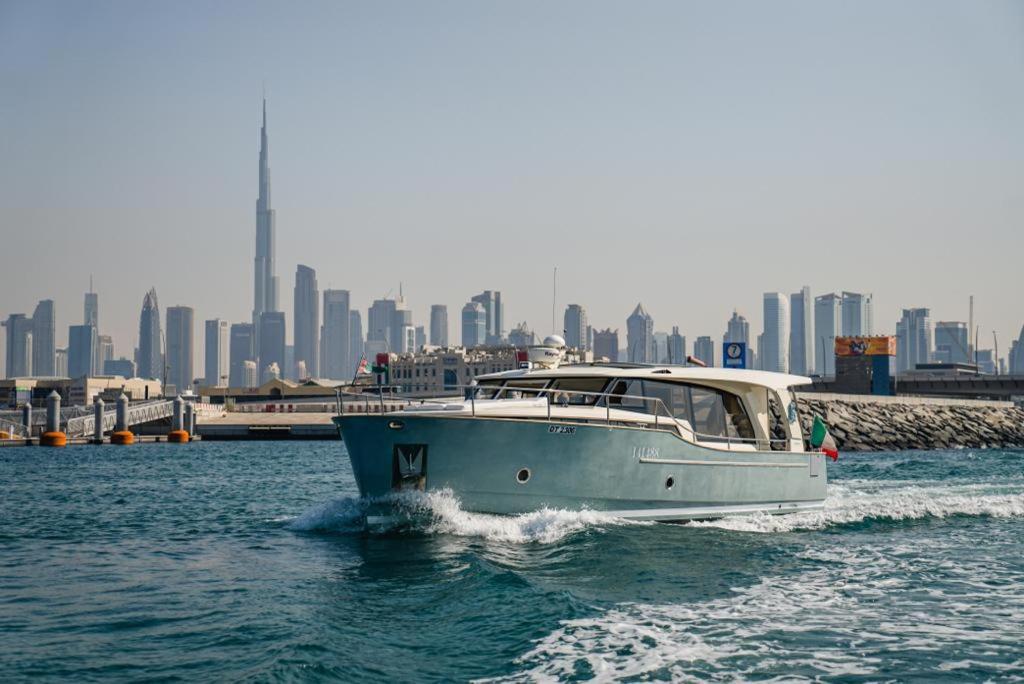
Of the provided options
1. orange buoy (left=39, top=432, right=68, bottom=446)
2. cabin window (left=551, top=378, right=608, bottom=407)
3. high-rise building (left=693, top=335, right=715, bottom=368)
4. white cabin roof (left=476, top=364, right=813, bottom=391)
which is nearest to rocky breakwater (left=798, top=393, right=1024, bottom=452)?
white cabin roof (left=476, top=364, right=813, bottom=391)

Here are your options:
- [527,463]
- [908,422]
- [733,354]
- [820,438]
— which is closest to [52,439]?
[733,354]

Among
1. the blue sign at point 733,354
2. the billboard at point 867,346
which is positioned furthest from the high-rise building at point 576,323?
the blue sign at point 733,354

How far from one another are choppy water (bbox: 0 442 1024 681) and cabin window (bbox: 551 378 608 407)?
2574mm

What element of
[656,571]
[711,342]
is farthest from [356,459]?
[711,342]

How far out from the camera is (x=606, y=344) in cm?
14375

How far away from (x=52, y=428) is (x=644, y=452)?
54.1 metres

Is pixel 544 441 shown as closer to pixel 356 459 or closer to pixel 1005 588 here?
pixel 356 459

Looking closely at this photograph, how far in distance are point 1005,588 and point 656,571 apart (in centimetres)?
481

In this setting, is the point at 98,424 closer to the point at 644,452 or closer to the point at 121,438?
the point at 121,438

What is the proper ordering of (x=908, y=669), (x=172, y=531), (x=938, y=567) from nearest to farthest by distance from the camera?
1. (x=908, y=669)
2. (x=938, y=567)
3. (x=172, y=531)

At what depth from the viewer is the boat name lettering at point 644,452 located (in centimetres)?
1919

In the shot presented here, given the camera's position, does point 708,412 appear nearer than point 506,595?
No

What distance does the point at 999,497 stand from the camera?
26.5 meters

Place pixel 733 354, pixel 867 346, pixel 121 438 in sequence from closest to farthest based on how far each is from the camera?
pixel 733 354, pixel 121 438, pixel 867 346
